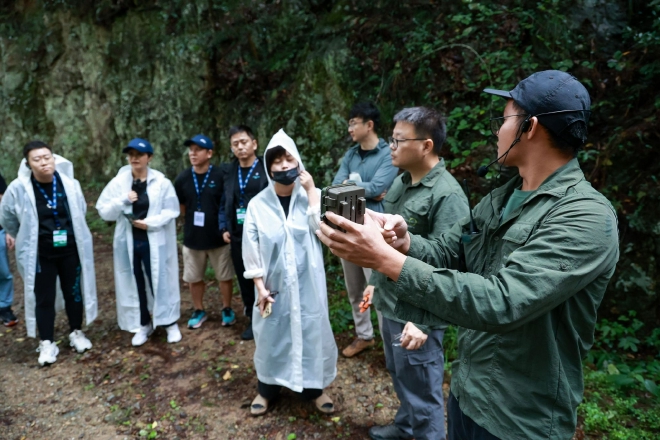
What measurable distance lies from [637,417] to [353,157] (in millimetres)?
3233

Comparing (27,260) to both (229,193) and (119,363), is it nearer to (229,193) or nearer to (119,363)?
(119,363)

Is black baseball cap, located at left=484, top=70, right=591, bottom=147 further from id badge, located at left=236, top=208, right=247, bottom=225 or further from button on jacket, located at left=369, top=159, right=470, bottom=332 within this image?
id badge, located at left=236, top=208, right=247, bottom=225

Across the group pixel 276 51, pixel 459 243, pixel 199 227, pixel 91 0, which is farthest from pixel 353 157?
pixel 91 0

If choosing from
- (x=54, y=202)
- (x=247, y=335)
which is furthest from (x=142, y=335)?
(x=54, y=202)

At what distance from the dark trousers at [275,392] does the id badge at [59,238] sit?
8.06 ft

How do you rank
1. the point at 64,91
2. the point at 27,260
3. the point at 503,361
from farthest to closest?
the point at 64,91
the point at 27,260
the point at 503,361

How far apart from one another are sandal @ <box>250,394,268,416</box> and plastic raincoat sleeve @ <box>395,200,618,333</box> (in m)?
2.64

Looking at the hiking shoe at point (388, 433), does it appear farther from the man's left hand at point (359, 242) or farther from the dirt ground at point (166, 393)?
the man's left hand at point (359, 242)

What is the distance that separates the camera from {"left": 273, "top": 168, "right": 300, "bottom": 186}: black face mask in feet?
10.7

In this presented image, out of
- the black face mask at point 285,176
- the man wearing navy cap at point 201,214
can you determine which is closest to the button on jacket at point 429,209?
the black face mask at point 285,176

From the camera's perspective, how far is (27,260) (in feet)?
13.6

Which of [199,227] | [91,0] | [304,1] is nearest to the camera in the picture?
[199,227]

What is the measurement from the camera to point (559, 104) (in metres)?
1.40

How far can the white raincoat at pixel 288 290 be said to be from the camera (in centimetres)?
320
